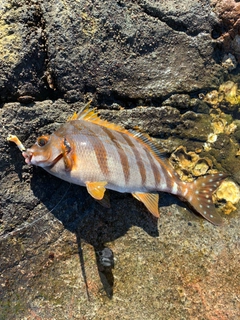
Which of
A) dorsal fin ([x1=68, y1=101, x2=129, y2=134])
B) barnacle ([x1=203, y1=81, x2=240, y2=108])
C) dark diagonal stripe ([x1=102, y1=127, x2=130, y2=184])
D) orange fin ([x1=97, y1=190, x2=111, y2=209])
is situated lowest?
orange fin ([x1=97, y1=190, x2=111, y2=209])

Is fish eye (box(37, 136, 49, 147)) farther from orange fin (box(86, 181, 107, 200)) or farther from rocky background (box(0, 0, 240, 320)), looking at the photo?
orange fin (box(86, 181, 107, 200))

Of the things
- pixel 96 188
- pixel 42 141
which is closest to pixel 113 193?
pixel 96 188

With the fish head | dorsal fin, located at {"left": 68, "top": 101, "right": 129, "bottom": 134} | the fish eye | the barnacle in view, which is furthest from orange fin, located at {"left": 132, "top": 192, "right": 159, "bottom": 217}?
the barnacle

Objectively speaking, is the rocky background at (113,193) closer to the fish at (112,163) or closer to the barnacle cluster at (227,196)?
the barnacle cluster at (227,196)

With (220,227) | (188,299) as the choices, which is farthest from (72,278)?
(220,227)

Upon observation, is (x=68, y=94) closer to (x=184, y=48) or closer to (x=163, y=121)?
(x=163, y=121)
